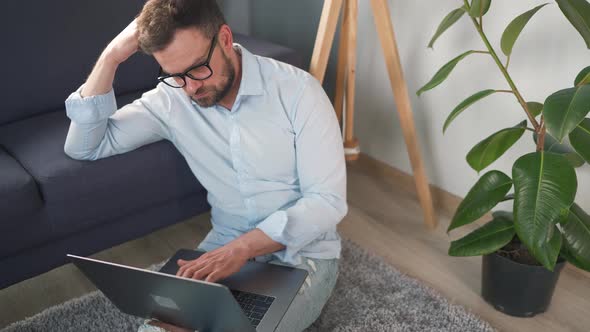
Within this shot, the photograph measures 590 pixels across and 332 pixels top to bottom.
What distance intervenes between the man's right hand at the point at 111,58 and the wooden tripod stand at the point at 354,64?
606mm

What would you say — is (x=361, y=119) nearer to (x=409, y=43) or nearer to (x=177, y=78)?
(x=409, y=43)

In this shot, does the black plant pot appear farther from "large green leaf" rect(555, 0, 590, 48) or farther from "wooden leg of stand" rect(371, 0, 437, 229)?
"large green leaf" rect(555, 0, 590, 48)

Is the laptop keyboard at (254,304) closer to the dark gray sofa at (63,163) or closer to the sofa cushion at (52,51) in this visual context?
the dark gray sofa at (63,163)

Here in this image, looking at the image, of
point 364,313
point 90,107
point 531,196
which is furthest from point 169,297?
point 531,196

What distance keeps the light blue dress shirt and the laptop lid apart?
297mm

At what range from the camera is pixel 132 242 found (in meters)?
2.09

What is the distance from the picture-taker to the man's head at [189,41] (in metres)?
1.27

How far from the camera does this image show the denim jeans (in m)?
1.40

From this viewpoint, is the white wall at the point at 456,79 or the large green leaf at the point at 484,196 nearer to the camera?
the large green leaf at the point at 484,196

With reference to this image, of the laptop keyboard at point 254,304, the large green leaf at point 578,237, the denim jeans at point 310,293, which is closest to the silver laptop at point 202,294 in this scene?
the laptop keyboard at point 254,304

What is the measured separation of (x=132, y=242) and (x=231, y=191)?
695 mm

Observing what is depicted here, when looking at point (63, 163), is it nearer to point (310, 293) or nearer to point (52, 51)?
point (52, 51)

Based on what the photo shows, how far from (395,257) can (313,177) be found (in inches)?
27.3

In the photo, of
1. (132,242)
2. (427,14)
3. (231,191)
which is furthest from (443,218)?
(132,242)
